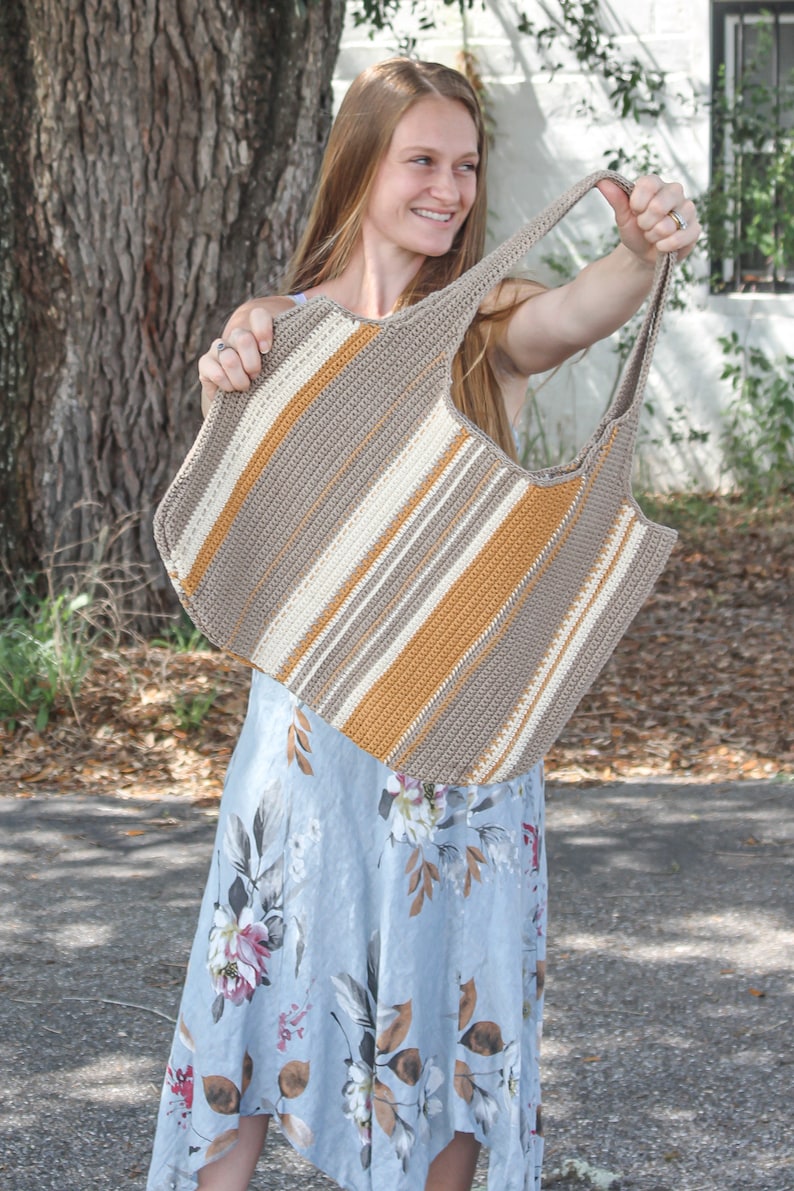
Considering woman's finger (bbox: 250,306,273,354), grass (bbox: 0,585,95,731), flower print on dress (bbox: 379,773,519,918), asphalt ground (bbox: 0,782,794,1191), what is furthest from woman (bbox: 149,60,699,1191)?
grass (bbox: 0,585,95,731)

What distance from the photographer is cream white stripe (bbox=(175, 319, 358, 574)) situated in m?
2.03

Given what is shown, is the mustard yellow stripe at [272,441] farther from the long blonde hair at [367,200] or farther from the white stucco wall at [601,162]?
the white stucco wall at [601,162]

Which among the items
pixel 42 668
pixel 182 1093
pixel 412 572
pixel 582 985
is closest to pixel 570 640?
pixel 412 572

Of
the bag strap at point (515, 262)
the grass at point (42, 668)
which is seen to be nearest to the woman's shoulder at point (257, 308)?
the bag strap at point (515, 262)

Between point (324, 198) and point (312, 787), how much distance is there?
88 centimetres

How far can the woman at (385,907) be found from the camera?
85.3 inches

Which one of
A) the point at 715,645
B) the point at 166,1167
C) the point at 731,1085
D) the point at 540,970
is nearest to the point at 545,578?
the point at 540,970

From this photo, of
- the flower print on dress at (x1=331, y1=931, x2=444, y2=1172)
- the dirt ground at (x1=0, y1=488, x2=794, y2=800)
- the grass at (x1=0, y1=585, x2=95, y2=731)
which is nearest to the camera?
the flower print on dress at (x1=331, y1=931, x2=444, y2=1172)

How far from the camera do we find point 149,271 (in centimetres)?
582

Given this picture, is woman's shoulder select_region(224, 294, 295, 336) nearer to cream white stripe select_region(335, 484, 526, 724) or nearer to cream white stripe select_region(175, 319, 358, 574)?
cream white stripe select_region(175, 319, 358, 574)

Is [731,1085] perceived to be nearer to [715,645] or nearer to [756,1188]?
[756,1188]

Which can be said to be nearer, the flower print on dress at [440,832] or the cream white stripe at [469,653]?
the cream white stripe at [469,653]

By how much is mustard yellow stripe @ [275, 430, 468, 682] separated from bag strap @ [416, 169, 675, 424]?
15 cm

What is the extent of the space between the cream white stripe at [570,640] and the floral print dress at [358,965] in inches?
5.8
